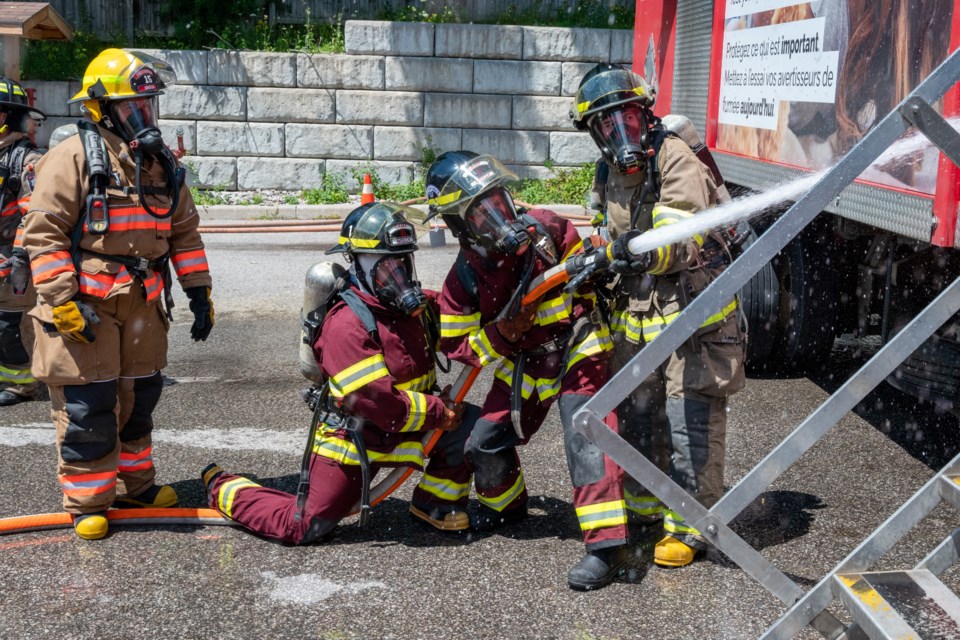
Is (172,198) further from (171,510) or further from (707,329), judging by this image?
(707,329)

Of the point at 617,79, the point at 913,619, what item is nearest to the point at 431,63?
the point at 617,79

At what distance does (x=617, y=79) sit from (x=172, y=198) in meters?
1.80

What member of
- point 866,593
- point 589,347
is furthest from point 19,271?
point 866,593

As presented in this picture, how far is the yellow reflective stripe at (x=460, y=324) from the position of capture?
396 cm

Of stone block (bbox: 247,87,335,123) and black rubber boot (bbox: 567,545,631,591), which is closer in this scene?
black rubber boot (bbox: 567,545,631,591)

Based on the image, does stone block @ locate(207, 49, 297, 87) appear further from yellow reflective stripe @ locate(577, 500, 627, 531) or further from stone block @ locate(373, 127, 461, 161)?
yellow reflective stripe @ locate(577, 500, 627, 531)

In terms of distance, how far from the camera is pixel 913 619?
2.43 meters

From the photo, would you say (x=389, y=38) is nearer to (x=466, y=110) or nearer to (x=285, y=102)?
(x=466, y=110)

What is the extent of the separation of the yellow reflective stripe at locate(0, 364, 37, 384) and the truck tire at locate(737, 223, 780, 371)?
3972mm

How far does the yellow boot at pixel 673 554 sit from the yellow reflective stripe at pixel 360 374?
3.79 ft

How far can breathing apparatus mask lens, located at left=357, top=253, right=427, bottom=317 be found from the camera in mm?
3834

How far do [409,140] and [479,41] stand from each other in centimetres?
143

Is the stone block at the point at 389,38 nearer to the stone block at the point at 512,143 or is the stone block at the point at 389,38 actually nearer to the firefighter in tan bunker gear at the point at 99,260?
the stone block at the point at 512,143

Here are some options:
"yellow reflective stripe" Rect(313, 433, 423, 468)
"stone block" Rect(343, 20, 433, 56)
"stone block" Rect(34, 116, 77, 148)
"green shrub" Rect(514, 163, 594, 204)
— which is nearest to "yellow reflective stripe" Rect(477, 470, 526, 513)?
"yellow reflective stripe" Rect(313, 433, 423, 468)
